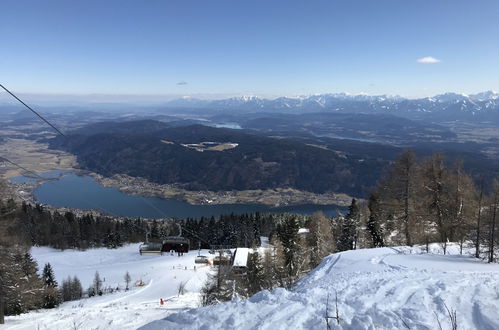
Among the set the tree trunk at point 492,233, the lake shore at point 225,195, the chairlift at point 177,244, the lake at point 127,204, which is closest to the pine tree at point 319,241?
the tree trunk at point 492,233

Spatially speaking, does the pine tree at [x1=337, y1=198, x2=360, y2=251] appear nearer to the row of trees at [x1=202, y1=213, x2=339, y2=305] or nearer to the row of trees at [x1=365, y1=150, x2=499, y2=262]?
the row of trees at [x1=202, y1=213, x2=339, y2=305]

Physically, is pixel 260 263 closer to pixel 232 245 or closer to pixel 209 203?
pixel 232 245

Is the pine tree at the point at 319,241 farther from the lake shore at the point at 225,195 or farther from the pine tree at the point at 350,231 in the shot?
the lake shore at the point at 225,195

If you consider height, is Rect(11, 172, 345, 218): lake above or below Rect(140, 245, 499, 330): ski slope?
below

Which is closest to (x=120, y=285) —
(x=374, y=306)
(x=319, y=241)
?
(x=319, y=241)

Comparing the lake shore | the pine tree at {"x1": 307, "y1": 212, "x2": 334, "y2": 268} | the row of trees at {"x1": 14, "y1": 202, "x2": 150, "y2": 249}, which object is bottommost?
the lake shore

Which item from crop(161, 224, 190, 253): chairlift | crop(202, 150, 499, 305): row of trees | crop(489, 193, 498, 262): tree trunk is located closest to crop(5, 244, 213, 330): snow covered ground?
crop(161, 224, 190, 253): chairlift

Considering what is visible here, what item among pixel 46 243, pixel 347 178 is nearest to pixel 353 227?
pixel 46 243

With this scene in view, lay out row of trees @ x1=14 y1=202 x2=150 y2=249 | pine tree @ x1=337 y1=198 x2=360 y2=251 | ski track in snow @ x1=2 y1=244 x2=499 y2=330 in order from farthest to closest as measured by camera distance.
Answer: row of trees @ x1=14 y1=202 x2=150 y2=249, pine tree @ x1=337 y1=198 x2=360 y2=251, ski track in snow @ x1=2 y1=244 x2=499 y2=330
